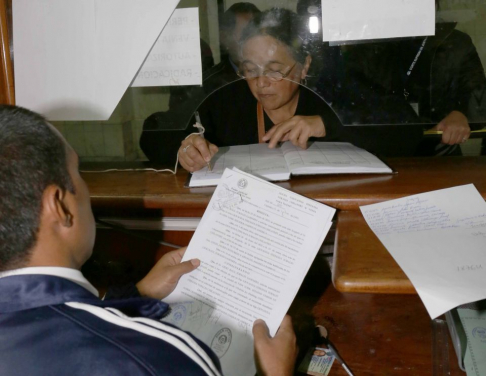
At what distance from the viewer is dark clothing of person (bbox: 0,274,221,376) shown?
0.51m

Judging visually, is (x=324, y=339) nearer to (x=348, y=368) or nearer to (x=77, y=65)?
(x=348, y=368)

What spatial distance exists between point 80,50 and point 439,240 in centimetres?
86

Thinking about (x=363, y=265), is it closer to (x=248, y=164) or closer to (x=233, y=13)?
(x=248, y=164)

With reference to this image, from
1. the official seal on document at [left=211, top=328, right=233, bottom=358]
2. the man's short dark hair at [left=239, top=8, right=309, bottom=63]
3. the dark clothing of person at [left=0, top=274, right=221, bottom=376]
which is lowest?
the official seal on document at [left=211, top=328, right=233, bottom=358]

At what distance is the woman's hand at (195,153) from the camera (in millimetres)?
1026

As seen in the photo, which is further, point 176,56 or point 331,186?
point 176,56

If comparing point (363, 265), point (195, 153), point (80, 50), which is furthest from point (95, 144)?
point (363, 265)

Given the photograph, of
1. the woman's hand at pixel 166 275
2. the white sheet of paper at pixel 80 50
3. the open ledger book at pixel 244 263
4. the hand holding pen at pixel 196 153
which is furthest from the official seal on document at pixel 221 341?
the white sheet of paper at pixel 80 50

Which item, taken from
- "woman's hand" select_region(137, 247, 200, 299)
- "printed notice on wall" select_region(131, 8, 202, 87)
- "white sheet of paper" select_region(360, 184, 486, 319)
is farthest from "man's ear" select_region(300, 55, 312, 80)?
"woman's hand" select_region(137, 247, 200, 299)

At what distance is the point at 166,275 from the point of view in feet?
2.78

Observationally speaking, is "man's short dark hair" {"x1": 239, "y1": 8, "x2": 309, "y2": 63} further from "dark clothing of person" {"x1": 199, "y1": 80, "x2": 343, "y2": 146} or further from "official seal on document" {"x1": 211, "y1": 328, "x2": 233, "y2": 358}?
"official seal on document" {"x1": 211, "y1": 328, "x2": 233, "y2": 358}

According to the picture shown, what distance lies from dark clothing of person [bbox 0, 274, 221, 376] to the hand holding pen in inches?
19.2

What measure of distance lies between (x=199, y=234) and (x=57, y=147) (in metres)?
0.30

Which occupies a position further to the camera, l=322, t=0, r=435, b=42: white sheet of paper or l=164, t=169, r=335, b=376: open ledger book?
l=322, t=0, r=435, b=42: white sheet of paper
